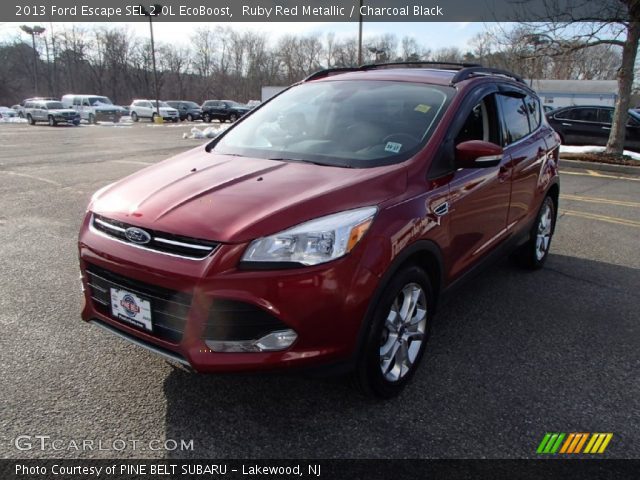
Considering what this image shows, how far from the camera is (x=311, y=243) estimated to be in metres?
2.17

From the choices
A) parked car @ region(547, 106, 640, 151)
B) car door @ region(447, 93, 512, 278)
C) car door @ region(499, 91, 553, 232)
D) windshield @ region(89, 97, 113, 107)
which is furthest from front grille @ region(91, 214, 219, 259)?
windshield @ region(89, 97, 113, 107)

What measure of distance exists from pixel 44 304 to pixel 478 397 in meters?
3.22

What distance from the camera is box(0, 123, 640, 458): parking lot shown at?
237 cm

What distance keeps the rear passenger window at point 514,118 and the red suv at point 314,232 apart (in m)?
0.24

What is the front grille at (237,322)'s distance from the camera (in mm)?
2117

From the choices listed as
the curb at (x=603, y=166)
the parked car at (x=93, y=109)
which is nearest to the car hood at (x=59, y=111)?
the parked car at (x=93, y=109)

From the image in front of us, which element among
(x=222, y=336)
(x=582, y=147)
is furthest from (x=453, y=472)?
(x=582, y=147)

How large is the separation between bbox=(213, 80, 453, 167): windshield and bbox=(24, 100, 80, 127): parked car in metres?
31.6

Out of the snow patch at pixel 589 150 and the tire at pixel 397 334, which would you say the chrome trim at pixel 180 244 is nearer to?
the tire at pixel 397 334

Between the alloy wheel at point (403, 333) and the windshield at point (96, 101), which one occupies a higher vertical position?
the windshield at point (96, 101)

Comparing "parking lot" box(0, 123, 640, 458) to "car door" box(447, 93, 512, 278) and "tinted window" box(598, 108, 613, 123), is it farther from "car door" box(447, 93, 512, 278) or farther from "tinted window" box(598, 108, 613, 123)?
"tinted window" box(598, 108, 613, 123)

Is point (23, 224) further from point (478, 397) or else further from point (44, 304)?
point (478, 397)

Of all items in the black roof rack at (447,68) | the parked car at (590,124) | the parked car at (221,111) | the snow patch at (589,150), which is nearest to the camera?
the black roof rack at (447,68)

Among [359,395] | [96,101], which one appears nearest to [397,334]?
[359,395]
